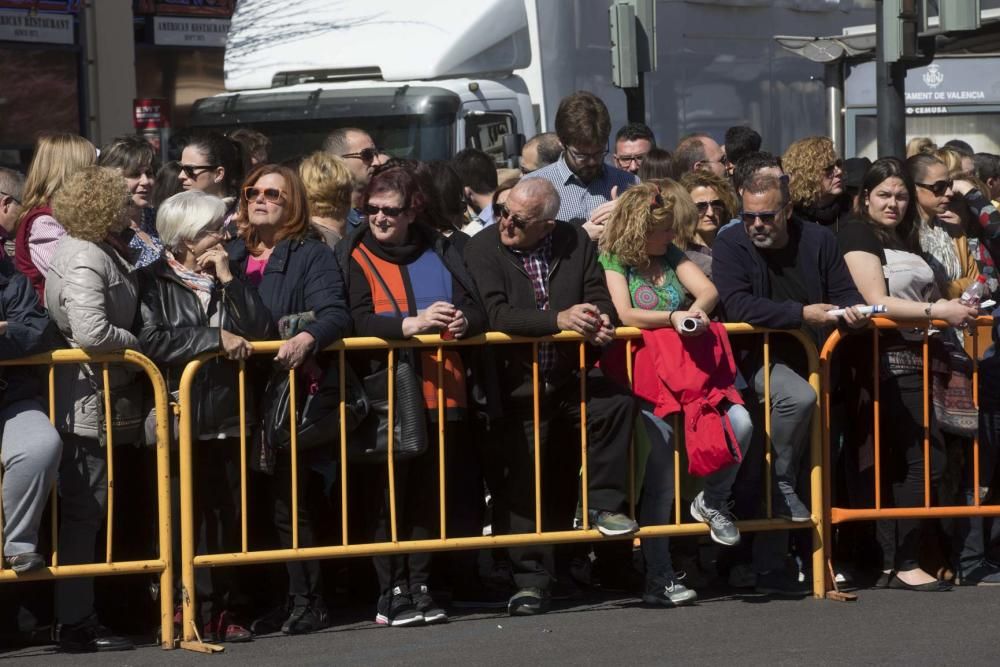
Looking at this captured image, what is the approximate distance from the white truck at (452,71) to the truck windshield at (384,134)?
0.01 meters

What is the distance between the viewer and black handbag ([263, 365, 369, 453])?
681 cm

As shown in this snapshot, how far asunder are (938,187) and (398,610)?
3295mm

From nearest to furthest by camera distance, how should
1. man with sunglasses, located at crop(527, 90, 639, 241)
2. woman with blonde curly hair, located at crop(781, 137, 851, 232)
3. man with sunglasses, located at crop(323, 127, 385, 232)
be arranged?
woman with blonde curly hair, located at crop(781, 137, 851, 232)
man with sunglasses, located at crop(527, 90, 639, 241)
man with sunglasses, located at crop(323, 127, 385, 232)


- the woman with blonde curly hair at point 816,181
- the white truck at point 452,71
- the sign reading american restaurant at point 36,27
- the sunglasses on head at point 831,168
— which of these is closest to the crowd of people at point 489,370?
the woman with blonde curly hair at point 816,181

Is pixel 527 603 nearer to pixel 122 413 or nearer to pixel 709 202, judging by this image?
pixel 122 413

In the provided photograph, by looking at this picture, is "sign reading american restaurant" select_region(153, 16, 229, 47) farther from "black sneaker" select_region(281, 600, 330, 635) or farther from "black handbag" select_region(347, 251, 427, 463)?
"black sneaker" select_region(281, 600, 330, 635)

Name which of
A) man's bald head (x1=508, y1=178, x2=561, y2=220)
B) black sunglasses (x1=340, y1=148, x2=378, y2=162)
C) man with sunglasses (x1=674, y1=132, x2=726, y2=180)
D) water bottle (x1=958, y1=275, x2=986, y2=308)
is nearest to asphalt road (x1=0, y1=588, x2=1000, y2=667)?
water bottle (x1=958, y1=275, x2=986, y2=308)

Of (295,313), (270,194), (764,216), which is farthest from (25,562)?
(764,216)

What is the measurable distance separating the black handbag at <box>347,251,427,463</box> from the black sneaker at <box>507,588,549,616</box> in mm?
789

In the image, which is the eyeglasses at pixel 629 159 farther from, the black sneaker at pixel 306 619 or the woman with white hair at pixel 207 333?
the black sneaker at pixel 306 619

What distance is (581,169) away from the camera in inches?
360

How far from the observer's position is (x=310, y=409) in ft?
22.4

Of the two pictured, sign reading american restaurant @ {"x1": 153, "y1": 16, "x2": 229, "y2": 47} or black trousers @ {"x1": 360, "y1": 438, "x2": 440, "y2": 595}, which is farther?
sign reading american restaurant @ {"x1": 153, "y1": 16, "x2": 229, "y2": 47}

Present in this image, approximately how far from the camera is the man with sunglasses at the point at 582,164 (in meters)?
9.06
